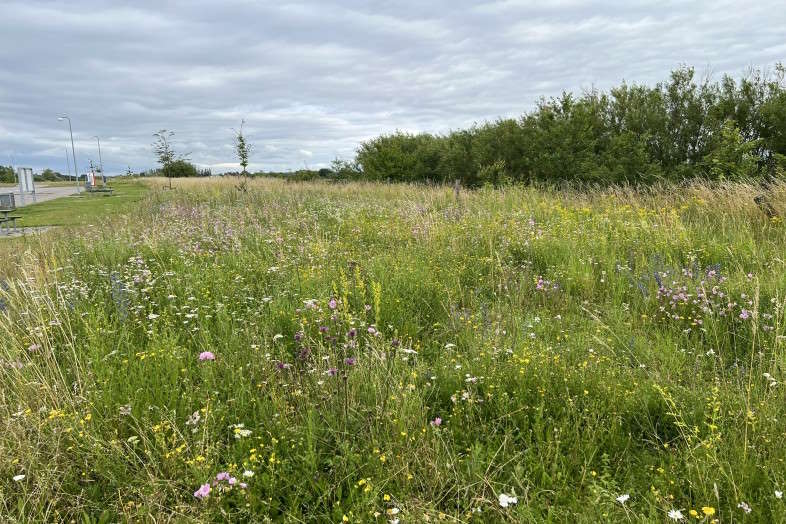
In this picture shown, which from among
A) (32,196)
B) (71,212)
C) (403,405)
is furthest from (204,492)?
(32,196)

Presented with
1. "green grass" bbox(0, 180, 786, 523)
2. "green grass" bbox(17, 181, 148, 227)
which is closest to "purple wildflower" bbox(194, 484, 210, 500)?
"green grass" bbox(0, 180, 786, 523)

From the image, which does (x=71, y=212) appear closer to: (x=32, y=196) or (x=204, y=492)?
(x=32, y=196)

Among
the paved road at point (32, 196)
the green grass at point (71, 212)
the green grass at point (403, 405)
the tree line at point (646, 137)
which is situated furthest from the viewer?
the paved road at point (32, 196)

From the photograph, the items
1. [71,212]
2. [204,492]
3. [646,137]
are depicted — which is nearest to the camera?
[204,492]

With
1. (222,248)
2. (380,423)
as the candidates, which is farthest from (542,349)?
(222,248)

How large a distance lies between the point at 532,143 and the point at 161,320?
15771 millimetres

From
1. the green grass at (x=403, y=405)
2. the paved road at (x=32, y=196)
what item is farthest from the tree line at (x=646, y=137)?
the paved road at (x=32, y=196)

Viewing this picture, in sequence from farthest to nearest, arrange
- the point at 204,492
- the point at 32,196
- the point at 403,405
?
the point at 32,196 → the point at 403,405 → the point at 204,492

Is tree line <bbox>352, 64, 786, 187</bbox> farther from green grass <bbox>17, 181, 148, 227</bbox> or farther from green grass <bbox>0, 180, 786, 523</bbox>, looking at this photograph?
green grass <bbox>17, 181, 148, 227</bbox>

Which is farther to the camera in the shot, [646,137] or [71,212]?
[71,212]

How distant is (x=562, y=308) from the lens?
4520 mm

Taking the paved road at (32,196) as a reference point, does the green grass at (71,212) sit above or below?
below

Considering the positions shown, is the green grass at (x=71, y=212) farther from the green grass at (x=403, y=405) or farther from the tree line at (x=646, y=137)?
the tree line at (x=646, y=137)

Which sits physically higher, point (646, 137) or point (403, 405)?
point (646, 137)
